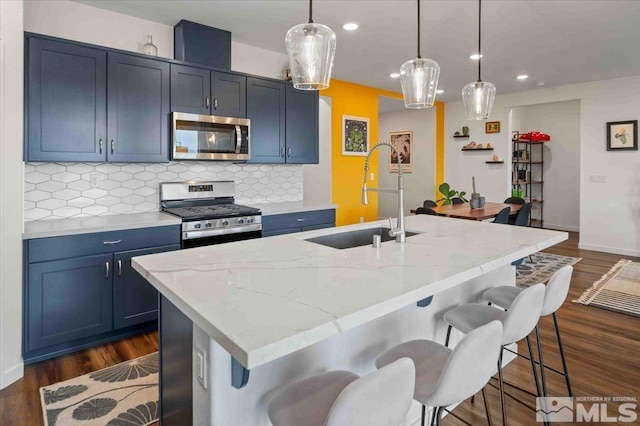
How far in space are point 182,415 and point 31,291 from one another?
1.76m

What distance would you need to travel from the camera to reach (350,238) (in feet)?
8.18

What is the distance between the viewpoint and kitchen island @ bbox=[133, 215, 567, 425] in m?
1.02

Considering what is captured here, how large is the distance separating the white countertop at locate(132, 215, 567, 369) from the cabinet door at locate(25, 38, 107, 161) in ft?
5.67

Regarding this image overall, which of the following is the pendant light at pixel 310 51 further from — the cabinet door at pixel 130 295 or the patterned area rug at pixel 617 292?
the patterned area rug at pixel 617 292

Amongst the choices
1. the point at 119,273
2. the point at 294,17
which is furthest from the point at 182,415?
the point at 294,17

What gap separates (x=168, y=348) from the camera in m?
1.63

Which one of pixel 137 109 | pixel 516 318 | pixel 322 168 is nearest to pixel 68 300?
pixel 137 109

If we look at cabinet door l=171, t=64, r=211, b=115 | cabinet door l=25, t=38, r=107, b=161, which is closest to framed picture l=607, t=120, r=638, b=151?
cabinet door l=171, t=64, r=211, b=115

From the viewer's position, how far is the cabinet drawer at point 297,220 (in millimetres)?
3808

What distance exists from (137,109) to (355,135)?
3419mm

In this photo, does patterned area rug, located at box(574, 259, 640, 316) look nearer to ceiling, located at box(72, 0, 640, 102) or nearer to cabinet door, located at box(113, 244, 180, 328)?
ceiling, located at box(72, 0, 640, 102)

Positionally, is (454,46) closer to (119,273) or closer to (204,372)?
(119,273)

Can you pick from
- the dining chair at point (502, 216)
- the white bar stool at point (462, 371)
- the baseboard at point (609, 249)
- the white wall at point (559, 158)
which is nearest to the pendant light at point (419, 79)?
the white bar stool at point (462, 371)

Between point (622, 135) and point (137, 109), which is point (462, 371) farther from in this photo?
point (622, 135)
